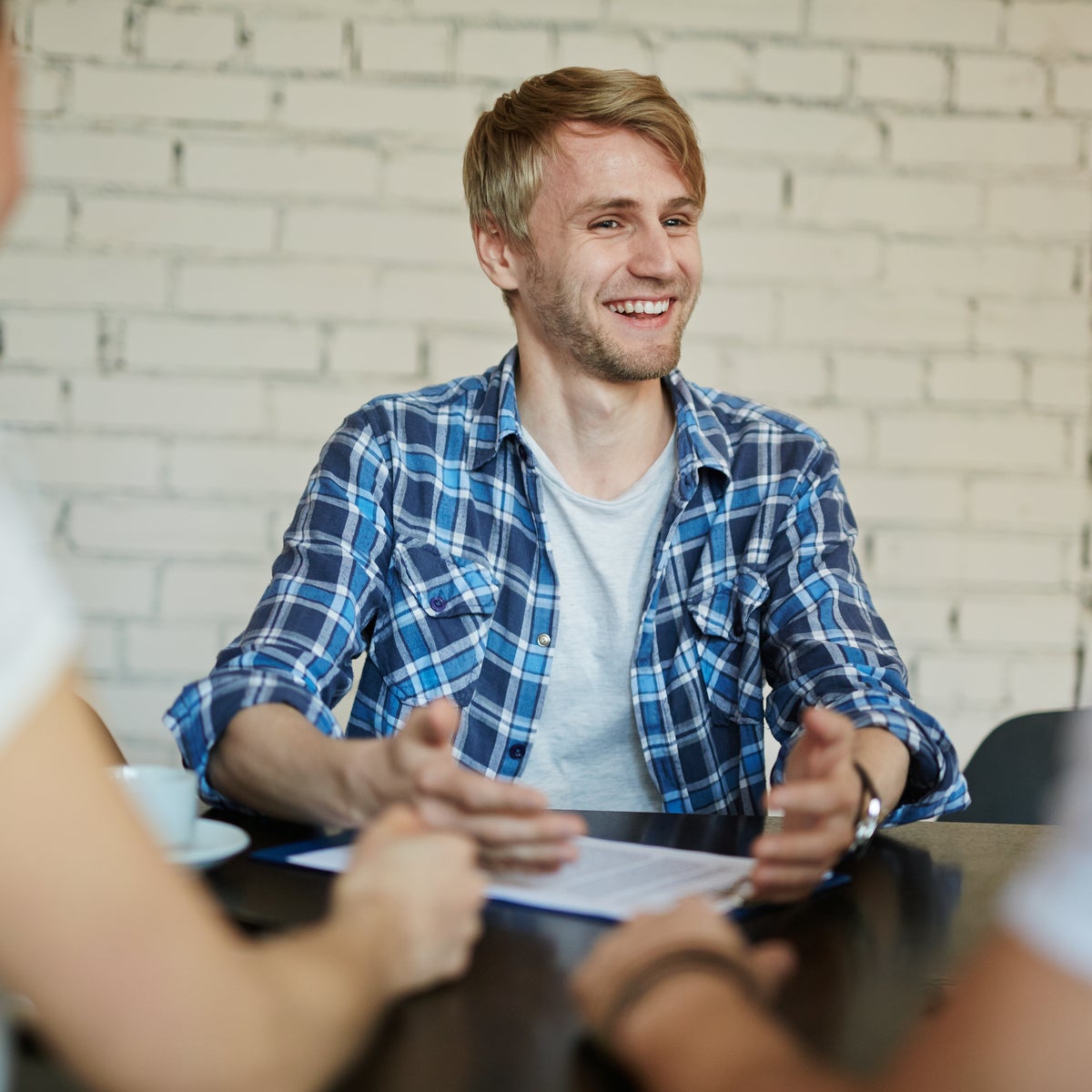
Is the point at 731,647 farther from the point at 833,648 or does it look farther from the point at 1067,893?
the point at 1067,893

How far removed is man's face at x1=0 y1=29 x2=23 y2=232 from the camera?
1.57 ft

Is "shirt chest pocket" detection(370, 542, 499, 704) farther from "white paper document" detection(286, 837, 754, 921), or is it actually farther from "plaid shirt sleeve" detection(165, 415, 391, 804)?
"white paper document" detection(286, 837, 754, 921)

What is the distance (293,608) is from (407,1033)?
2.63 ft

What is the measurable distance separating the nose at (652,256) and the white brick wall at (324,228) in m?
0.52

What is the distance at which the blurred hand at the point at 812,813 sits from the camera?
884mm

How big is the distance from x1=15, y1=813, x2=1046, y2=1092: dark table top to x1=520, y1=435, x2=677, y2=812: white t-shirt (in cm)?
44

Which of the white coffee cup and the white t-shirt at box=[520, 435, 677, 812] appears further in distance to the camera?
the white t-shirt at box=[520, 435, 677, 812]

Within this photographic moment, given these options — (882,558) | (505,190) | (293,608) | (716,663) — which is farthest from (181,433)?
(882,558)

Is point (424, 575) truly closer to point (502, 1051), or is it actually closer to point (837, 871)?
point (837, 871)

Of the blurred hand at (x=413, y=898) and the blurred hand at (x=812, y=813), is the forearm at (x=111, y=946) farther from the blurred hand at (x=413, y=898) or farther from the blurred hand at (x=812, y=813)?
the blurred hand at (x=812, y=813)

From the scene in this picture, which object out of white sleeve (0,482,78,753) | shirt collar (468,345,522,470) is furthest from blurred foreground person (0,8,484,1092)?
shirt collar (468,345,522,470)

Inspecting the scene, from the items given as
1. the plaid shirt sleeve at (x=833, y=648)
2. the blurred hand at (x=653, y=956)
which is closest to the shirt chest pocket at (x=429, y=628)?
the plaid shirt sleeve at (x=833, y=648)

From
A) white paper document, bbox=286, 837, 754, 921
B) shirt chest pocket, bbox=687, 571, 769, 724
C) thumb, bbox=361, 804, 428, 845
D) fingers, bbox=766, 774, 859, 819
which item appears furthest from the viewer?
shirt chest pocket, bbox=687, 571, 769, 724

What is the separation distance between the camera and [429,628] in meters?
1.58
